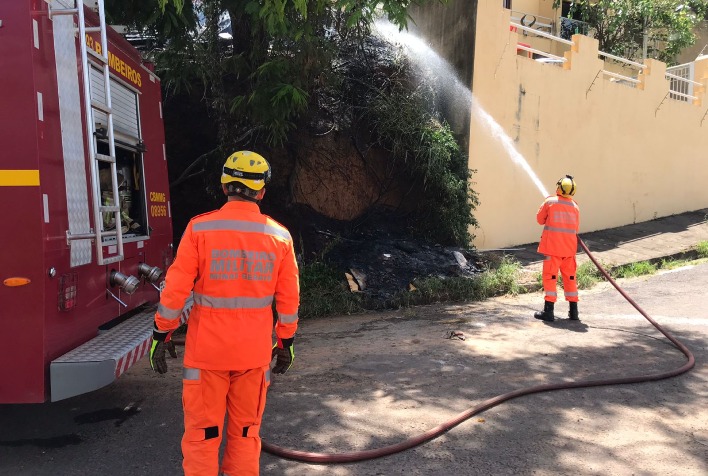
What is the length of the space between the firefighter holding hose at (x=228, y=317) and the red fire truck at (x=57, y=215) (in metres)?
0.82

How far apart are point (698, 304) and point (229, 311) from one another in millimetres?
6669

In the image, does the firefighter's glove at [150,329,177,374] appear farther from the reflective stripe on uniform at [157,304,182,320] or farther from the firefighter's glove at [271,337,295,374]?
the firefighter's glove at [271,337,295,374]

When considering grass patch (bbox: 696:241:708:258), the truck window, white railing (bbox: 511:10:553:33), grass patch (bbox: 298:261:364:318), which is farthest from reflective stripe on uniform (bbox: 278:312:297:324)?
white railing (bbox: 511:10:553:33)

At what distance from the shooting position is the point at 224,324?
2740 millimetres

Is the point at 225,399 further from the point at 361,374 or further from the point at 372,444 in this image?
the point at 361,374

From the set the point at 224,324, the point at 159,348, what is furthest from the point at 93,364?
the point at 224,324

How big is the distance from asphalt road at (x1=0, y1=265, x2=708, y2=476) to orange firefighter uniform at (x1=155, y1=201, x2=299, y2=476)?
2.01 feet

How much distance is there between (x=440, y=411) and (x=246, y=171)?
222 centimetres

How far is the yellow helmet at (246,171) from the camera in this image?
9.37 ft

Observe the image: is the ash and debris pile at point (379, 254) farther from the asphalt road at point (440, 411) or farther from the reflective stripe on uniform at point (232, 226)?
the reflective stripe on uniform at point (232, 226)

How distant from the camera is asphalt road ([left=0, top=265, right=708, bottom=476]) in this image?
329cm

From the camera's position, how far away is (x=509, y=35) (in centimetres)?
992

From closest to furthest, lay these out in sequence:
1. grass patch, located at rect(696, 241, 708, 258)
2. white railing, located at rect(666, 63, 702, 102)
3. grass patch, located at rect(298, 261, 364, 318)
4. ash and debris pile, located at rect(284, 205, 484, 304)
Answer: grass patch, located at rect(298, 261, 364, 318) < ash and debris pile, located at rect(284, 205, 484, 304) < grass patch, located at rect(696, 241, 708, 258) < white railing, located at rect(666, 63, 702, 102)

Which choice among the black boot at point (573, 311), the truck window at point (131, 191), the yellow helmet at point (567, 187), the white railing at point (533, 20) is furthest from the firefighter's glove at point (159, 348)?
the white railing at point (533, 20)
